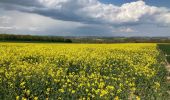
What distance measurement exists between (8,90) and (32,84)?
83 cm

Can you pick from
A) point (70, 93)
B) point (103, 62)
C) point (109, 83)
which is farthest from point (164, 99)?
point (103, 62)

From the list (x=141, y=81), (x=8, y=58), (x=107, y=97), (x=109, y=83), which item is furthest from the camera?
(x=8, y=58)

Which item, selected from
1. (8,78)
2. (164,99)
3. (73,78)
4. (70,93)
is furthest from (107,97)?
(8,78)

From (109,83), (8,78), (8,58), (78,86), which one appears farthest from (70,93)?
(8,58)

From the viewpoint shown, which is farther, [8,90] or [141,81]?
[141,81]

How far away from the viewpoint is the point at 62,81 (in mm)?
11203

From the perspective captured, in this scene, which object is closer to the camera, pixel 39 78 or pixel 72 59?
pixel 39 78

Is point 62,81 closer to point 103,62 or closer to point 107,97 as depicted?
point 107,97

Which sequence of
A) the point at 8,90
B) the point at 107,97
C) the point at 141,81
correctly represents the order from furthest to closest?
the point at 141,81 < the point at 8,90 < the point at 107,97

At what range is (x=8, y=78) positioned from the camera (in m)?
Result: 12.3

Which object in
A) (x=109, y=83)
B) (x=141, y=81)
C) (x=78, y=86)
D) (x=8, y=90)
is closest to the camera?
(x=78, y=86)

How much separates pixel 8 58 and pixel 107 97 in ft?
32.1

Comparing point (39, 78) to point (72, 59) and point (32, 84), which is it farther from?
point (72, 59)

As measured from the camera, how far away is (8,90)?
10.9 meters
